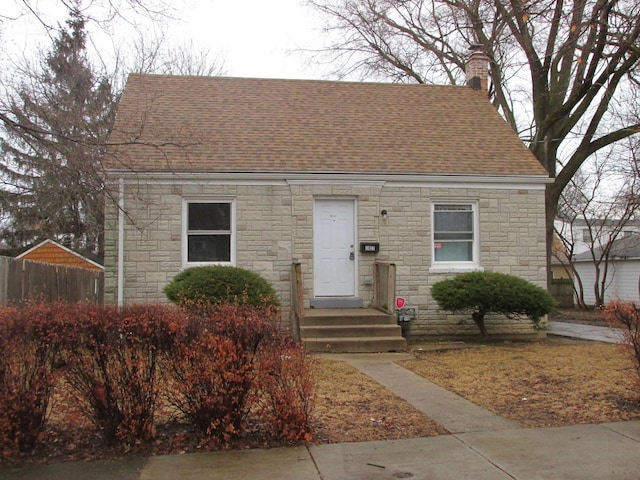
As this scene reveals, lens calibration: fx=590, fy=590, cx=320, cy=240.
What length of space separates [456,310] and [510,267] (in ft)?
6.54

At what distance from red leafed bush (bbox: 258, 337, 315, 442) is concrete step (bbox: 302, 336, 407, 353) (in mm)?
5139

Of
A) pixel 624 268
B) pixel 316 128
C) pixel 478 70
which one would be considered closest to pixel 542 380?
pixel 316 128

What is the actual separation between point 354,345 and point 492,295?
2960 millimetres

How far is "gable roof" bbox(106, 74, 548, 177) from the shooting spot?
40.9 ft

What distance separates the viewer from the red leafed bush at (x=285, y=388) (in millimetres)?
5207

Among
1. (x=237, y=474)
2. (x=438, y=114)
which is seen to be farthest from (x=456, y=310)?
(x=237, y=474)

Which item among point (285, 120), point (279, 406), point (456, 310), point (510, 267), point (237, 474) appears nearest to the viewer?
point (237, 474)

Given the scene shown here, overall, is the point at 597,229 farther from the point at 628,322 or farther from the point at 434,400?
the point at 434,400

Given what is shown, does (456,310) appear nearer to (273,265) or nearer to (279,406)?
(273,265)

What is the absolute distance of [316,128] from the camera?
13.8m

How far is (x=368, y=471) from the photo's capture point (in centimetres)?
464

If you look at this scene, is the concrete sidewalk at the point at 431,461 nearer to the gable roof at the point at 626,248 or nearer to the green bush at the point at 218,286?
the green bush at the point at 218,286

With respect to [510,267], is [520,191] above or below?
above

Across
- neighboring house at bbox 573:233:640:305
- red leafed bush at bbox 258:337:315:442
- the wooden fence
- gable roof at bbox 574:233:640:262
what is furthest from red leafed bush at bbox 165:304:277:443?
gable roof at bbox 574:233:640:262
